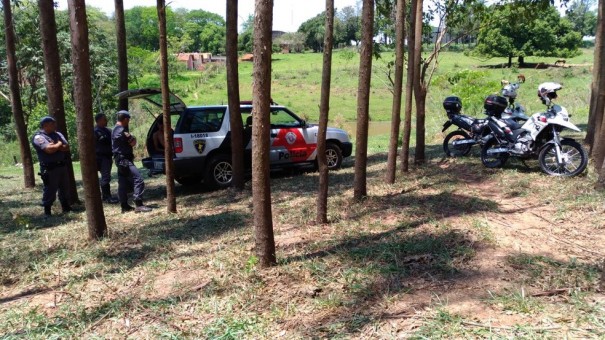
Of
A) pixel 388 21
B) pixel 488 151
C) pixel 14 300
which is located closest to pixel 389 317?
pixel 14 300

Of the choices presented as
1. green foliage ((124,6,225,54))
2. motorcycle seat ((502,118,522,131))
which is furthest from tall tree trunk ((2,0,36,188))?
green foliage ((124,6,225,54))

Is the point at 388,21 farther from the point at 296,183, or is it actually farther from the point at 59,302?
the point at 59,302

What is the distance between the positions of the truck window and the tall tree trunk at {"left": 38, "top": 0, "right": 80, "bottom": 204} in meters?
2.14

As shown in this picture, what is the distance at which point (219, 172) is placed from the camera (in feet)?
32.5

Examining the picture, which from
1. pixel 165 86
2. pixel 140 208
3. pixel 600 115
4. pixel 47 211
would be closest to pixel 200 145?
pixel 140 208

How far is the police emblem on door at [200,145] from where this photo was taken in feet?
31.4

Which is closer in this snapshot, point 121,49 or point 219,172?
point 219,172

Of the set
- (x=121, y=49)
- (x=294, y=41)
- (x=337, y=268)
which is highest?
(x=294, y=41)

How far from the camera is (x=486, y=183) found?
8.16 metres

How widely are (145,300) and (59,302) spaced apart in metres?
0.85

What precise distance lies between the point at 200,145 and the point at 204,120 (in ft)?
1.73

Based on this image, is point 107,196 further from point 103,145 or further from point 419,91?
point 419,91

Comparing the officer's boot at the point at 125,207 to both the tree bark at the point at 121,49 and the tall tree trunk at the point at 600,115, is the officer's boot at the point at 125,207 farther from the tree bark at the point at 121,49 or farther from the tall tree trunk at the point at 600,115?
the tall tree trunk at the point at 600,115

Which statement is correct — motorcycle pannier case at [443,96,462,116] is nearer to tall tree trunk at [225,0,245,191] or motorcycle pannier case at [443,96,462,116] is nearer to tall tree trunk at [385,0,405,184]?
tall tree trunk at [385,0,405,184]
